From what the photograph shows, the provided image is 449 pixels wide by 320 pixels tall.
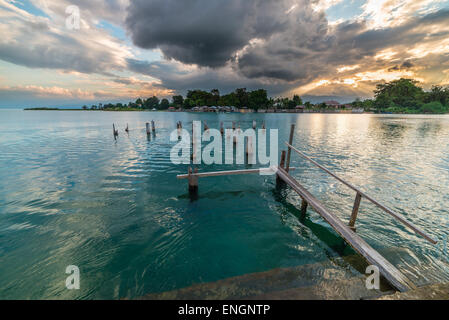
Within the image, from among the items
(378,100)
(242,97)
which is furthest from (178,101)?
(378,100)

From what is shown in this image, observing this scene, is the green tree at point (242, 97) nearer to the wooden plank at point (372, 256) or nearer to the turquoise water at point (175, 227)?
the turquoise water at point (175, 227)

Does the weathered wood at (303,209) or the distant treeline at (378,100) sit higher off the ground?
the distant treeline at (378,100)

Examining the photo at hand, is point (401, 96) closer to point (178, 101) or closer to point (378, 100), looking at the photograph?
point (378, 100)

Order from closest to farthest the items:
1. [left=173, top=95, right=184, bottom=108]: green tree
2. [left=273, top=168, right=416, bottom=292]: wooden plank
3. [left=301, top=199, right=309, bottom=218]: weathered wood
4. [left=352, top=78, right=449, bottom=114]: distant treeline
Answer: [left=273, top=168, right=416, bottom=292]: wooden plank, [left=301, top=199, right=309, bottom=218]: weathered wood, [left=352, top=78, right=449, bottom=114]: distant treeline, [left=173, top=95, right=184, bottom=108]: green tree

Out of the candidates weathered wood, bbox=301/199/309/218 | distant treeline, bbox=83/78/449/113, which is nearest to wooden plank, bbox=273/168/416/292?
weathered wood, bbox=301/199/309/218

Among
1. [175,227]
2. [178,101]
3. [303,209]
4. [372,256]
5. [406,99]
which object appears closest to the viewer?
[372,256]

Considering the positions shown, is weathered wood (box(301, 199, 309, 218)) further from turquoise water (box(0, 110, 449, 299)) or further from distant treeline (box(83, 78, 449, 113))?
distant treeline (box(83, 78, 449, 113))

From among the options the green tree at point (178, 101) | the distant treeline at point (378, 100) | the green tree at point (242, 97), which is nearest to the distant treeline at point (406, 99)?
the distant treeline at point (378, 100)

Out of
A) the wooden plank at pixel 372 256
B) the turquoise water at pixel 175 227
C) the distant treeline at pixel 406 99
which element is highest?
the distant treeline at pixel 406 99

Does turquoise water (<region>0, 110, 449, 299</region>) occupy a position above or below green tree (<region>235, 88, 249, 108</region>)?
below

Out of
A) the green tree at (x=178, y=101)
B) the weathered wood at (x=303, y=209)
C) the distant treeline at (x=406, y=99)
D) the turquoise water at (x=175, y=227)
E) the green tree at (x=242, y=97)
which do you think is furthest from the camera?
the green tree at (x=178, y=101)
